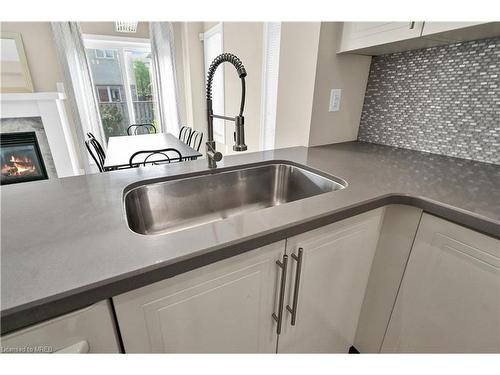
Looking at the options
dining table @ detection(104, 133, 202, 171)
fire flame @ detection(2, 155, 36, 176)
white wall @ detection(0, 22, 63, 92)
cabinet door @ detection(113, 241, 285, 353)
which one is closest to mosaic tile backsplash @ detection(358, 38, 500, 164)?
cabinet door @ detection(113, 241, 285, 353)

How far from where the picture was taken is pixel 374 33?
3.48 ft

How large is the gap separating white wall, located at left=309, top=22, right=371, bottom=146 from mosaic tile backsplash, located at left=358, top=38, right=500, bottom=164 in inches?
3.1

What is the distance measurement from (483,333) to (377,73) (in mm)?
1340

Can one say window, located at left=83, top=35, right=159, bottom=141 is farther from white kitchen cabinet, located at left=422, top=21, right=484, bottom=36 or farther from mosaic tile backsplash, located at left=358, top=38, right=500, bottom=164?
white kitchen cabinet, located at left=422, top=21, right=484, bottom=36

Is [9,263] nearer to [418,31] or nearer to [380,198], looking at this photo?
[380,198]

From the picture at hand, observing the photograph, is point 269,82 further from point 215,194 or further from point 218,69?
point 215,194

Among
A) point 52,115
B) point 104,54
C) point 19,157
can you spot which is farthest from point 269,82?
point 19,157

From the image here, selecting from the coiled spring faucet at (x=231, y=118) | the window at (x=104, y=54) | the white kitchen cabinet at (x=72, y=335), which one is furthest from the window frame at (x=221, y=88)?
the white kitchen cabinet at (x=72, y=335)

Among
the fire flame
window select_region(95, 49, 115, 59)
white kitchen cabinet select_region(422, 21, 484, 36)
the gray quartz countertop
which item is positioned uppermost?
window select_region(95, 49, 115, 59)

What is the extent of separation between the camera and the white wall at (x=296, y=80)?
1261mm

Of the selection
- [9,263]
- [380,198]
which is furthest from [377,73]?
[9,263]

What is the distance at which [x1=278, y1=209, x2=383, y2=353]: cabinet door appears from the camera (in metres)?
0.71

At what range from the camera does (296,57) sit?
1357mm

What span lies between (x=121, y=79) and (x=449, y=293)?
4.51 meters
